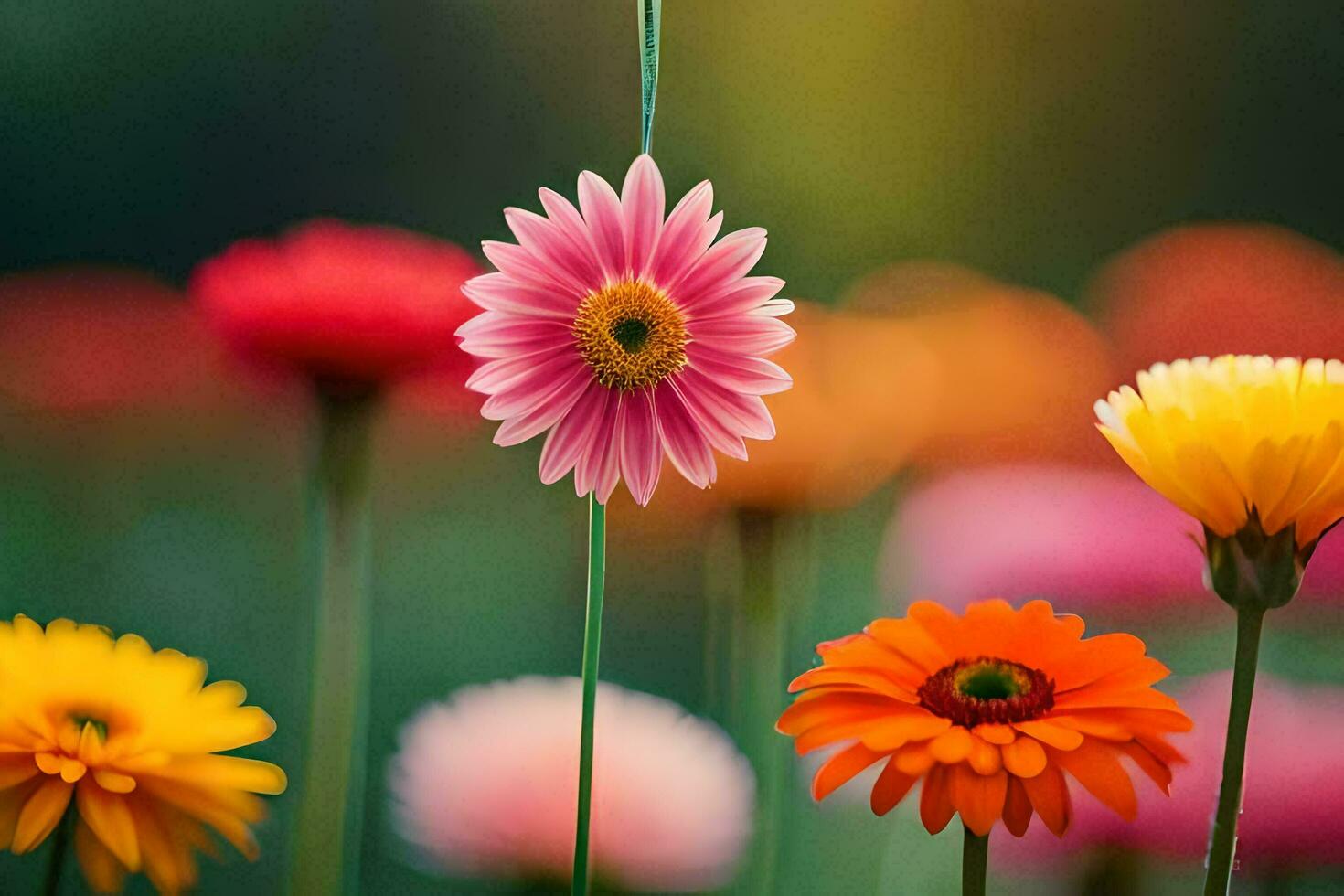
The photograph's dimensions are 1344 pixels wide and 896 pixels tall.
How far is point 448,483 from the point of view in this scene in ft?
2.07

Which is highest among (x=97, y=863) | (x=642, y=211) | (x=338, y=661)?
(x=642, y=211)

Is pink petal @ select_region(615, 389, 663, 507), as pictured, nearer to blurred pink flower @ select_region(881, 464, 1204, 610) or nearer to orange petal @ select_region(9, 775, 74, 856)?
blurred pink flower @ select_region(881, 464, 1204, 610)

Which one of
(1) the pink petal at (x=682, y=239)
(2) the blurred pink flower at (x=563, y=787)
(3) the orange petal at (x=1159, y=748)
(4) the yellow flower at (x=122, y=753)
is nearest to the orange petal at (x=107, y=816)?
(4) the yellow flower at (x=122, y=753)

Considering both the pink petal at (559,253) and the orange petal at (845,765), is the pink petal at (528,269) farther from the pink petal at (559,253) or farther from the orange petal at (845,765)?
the orange petal at (845,765)

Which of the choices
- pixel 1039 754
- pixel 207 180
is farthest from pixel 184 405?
pixel 1039 754

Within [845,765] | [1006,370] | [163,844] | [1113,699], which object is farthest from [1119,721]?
[163,844]

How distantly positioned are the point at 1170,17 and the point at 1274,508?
Result: 0.31 meters

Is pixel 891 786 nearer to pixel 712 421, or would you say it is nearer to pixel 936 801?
pixel 936 801

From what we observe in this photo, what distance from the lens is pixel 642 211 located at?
1.83 feet

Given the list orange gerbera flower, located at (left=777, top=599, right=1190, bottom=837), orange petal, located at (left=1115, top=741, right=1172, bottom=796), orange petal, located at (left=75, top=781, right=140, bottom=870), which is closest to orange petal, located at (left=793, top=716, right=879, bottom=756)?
orange gerbera flower, located at (left=777, top=599, right=1190, bottom=837)

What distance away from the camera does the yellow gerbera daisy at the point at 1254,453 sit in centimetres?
48

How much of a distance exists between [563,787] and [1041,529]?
290mm

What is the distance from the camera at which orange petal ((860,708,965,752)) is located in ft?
1.56

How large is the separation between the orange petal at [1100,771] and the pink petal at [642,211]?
0.28 m
